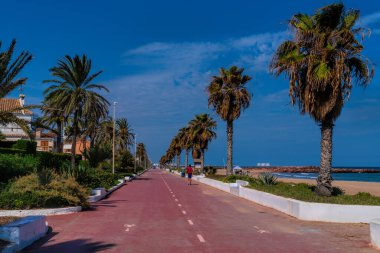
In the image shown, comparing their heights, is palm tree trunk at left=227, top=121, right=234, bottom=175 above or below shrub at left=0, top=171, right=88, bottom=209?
above

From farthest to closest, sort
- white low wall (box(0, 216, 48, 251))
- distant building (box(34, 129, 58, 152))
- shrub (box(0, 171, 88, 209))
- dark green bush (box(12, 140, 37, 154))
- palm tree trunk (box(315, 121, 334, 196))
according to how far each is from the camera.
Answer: distant building (box(34, 129, 58, 152)) < dark green bush (box(12, 140, 37, 154)) < palm tree trunk (box(315, 121, 334, 196)) < shrub (box(0, 171, 88, 209)) < white low wall (box(0, 216, 48, 251))

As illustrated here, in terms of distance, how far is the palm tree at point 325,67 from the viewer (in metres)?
19.7

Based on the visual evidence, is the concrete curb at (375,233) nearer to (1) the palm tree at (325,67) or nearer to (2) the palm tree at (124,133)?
(1) the palm tree at (325,67)

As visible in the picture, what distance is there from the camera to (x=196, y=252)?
10.1 meters

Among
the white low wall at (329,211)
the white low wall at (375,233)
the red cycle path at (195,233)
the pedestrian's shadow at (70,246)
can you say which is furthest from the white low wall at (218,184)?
the white low wall at (375,233)

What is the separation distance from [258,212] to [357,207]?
4872mm

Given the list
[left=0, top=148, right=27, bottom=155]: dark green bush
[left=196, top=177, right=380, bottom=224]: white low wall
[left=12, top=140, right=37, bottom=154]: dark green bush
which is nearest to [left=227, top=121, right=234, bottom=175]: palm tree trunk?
[left=0, top=148, right=27, bottom=155]: dark green bush

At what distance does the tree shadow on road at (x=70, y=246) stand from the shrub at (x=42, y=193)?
6327 millimetres

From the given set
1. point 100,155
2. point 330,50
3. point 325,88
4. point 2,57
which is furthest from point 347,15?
point 100,155

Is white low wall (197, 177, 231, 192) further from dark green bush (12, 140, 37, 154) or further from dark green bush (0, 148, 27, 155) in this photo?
dark green bush (12, 140, 37, 154)

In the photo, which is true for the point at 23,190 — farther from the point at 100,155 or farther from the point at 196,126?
the point at 196,126

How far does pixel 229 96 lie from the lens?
4259 cm

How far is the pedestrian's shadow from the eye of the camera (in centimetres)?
1058

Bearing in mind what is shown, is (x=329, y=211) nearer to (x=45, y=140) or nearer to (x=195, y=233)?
(x=195, y=233)
